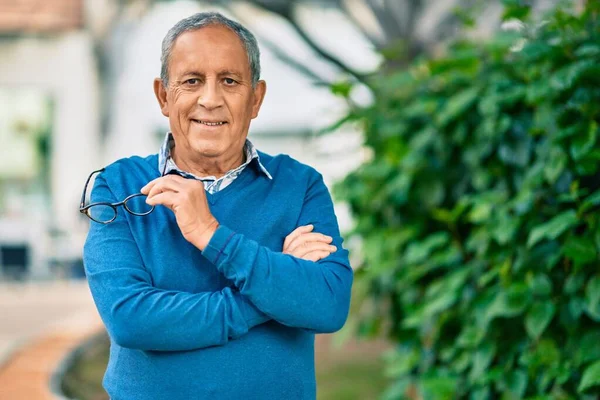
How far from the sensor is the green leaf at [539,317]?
2.72 metres

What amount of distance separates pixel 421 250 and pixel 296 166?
1474mm

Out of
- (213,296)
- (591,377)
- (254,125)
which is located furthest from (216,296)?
(254,125)

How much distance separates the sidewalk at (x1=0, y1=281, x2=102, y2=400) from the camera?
4180mm

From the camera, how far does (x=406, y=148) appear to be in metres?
3.62

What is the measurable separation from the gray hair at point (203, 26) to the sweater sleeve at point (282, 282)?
1.21ft

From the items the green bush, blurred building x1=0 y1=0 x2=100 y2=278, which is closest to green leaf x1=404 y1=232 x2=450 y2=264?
the green bush

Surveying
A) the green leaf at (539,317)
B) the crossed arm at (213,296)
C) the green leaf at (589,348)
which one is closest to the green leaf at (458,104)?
the green leaf at (539,317)

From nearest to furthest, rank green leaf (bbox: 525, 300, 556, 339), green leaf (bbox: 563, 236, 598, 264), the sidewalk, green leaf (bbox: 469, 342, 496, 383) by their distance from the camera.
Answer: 1. green leaf (bbox: 563, 236, 598, 264)
2. green leaf (bbox: 525, 300, 556, 339)
3. green leaf (bbox: 469, 342, 496, 383)
4. the sidewalk

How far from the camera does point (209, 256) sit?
174cm

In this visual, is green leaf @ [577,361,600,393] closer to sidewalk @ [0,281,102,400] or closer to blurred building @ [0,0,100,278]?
sidewalk @ [0,281,102,400]

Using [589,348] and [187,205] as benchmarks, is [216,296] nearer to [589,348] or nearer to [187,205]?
[187,205]

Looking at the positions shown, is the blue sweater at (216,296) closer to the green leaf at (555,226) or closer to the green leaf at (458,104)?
the green leaf at (555,226)

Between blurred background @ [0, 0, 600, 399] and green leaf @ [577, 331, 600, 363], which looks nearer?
green leaf @ [577, 331, 600, 363]

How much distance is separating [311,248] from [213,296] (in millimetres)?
243
